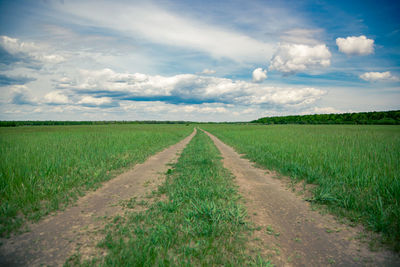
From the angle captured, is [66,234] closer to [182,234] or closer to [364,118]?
[182,234]

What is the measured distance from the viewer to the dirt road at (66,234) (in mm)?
3646

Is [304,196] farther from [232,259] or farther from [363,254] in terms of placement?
[232,259]

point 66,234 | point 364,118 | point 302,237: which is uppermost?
point 364,118

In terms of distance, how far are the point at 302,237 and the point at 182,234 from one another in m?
2.62

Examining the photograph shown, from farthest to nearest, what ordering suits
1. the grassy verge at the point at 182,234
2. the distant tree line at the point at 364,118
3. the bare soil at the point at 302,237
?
the distant tree line at the point at 364,118 < the bare soil at the point at 302,237 < the grassy verge at the point at 182,234

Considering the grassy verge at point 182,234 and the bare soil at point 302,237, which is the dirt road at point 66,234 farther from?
the bare soil at point 302,237

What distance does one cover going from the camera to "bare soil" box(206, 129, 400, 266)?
3605 mm

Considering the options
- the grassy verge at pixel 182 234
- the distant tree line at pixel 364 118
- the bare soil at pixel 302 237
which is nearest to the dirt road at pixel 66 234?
the grassy verge at pixel 182 234

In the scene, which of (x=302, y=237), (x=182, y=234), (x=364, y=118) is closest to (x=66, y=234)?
(x=182, y=234)

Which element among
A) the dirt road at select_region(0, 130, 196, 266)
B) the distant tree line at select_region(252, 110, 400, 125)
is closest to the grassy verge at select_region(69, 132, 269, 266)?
the dirt road at select_region(0, 130, 196, 266)

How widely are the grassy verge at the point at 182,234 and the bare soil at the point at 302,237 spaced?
0.45 m

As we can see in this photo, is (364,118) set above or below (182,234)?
above

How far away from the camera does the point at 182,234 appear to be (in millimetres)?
4230

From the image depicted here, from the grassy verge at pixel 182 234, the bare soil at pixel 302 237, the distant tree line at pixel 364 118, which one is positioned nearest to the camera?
the grassy verge at pixel 182 234
